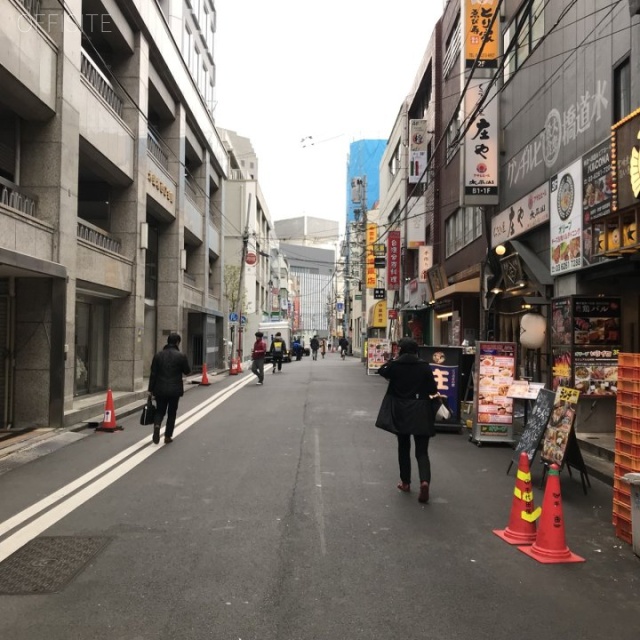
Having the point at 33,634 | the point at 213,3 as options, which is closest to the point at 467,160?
the point at 33,634

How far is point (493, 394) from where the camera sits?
33.9 ft

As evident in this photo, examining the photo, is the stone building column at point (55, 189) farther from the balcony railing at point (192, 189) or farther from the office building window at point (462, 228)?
the balcony railing at point (192, 189)

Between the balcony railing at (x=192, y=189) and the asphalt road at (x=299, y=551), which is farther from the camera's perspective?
the balcony railing at (x=192, y=189)

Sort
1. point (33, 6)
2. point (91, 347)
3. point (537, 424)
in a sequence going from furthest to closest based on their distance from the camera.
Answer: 1. point (91, 347)
2. point (33, 6)
3. point (537, 424)

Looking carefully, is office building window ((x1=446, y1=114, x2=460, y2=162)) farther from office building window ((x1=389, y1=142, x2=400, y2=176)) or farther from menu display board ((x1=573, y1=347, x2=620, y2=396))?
menu display board ((x1=573, y1=347, x2=620, y2=396))

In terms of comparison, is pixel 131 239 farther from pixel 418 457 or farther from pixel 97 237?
pixel 418 457

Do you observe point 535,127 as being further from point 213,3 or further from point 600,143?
point 213,3

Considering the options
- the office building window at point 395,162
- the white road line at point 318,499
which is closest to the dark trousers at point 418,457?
the white road line at point 318,499

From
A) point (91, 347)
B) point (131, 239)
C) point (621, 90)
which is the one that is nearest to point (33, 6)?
point (131, 239)

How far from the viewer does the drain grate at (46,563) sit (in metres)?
4.21

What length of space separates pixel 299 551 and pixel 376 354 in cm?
2147

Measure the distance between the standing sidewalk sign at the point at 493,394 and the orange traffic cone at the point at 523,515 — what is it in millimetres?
4877

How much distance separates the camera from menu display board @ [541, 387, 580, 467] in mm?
6754

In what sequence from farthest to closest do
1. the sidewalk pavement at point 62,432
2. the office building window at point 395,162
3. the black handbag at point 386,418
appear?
the office building window at point 395,162, the sidewalk pavement at point 62,432, the black handbag at point 386,418
